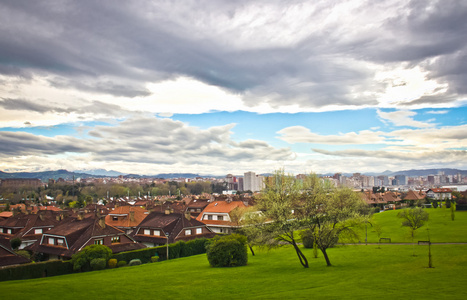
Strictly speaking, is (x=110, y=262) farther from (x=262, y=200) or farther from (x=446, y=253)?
(x=446, y=253)

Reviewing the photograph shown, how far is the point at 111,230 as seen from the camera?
48000 millimetres

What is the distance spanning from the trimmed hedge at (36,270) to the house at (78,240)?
4.23 meters

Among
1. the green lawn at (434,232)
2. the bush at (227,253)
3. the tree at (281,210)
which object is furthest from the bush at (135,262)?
the green lawn at (434,232)

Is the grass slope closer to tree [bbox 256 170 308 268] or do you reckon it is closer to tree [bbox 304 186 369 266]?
tree [bbox 304 186 369 266]

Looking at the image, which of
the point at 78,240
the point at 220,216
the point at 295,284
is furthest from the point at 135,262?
the point at 220,216

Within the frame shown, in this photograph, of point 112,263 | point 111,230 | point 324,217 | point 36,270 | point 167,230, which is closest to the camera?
point 324,217

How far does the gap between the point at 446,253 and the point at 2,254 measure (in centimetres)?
5159

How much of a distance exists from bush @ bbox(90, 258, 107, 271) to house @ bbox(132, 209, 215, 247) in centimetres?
1335

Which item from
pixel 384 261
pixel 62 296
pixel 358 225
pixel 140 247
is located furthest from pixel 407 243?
pixel 62 296

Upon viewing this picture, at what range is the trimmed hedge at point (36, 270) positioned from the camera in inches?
1347

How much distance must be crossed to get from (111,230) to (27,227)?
92.7 ft

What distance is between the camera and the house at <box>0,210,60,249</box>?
61031mm

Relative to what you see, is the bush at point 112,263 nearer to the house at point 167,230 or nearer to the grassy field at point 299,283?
the house at point 167,230

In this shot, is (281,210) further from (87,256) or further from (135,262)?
(87,256)
